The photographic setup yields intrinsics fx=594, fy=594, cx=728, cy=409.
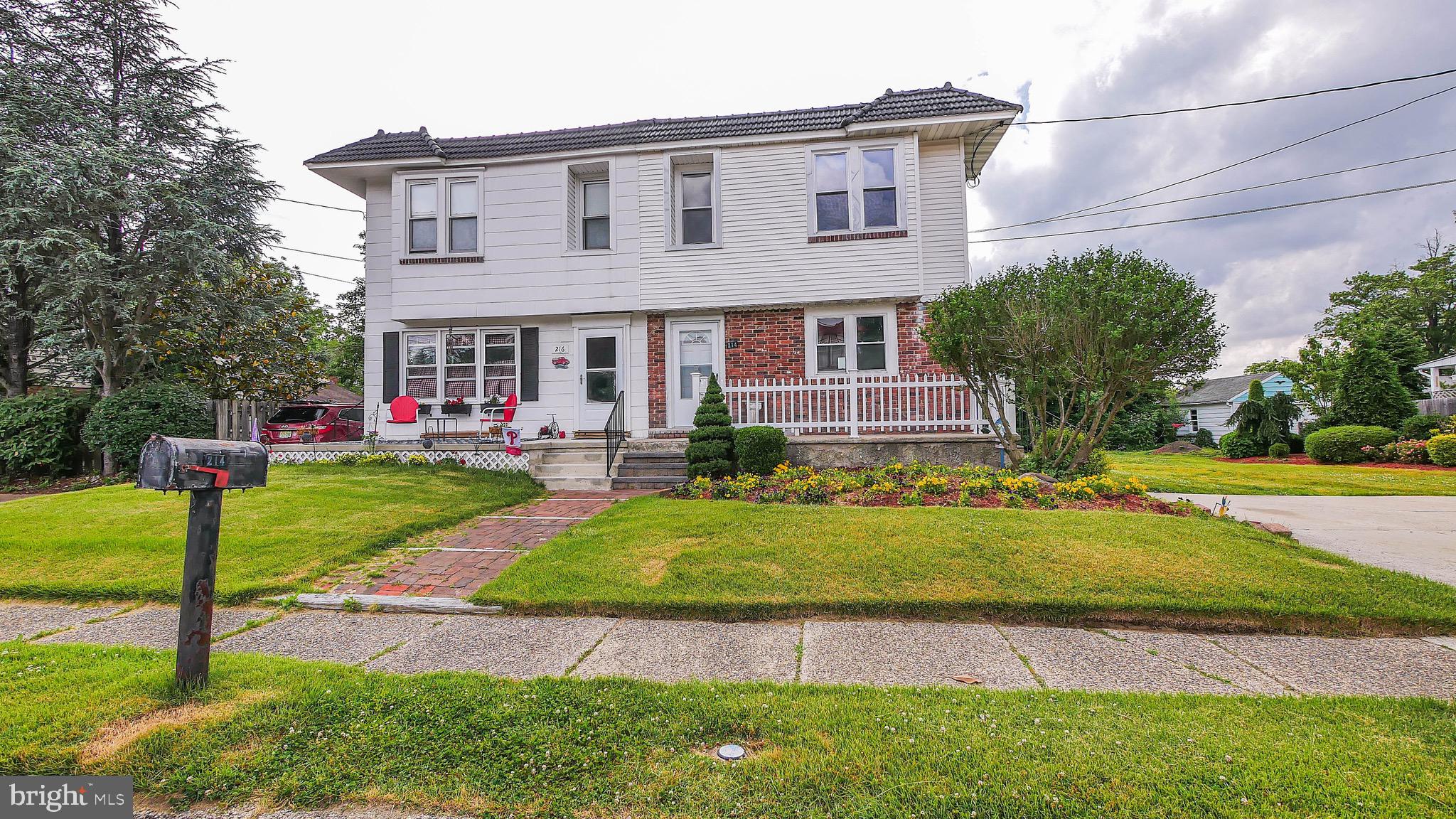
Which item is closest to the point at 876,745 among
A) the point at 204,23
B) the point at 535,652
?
the point at 535,652

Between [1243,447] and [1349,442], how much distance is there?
3775 millimetres

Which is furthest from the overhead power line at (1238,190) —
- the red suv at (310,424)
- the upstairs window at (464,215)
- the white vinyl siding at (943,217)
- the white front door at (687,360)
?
the red suv at (310,424)

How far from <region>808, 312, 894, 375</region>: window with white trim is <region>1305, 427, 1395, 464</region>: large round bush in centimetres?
1333

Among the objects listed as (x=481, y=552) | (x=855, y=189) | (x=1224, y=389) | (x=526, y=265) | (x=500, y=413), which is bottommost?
(x=481, y=552)

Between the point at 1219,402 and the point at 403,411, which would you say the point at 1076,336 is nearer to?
the point at 403,411

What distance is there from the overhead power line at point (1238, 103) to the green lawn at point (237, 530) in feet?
38.5

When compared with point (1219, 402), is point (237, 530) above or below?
below

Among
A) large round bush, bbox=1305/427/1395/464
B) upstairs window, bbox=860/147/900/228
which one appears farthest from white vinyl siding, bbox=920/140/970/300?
large round bush, bbox=1305/427/1395/464

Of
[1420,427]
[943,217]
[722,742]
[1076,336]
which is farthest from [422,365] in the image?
[1420,427]

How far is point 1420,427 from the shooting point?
1495cm

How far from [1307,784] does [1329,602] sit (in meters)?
2.74

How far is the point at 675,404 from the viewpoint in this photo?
11500 millimetres

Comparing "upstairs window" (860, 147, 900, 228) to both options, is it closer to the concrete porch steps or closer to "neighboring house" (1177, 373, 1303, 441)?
the concrete porch steps

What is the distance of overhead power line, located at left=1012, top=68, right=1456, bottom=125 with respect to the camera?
37.4 ft
